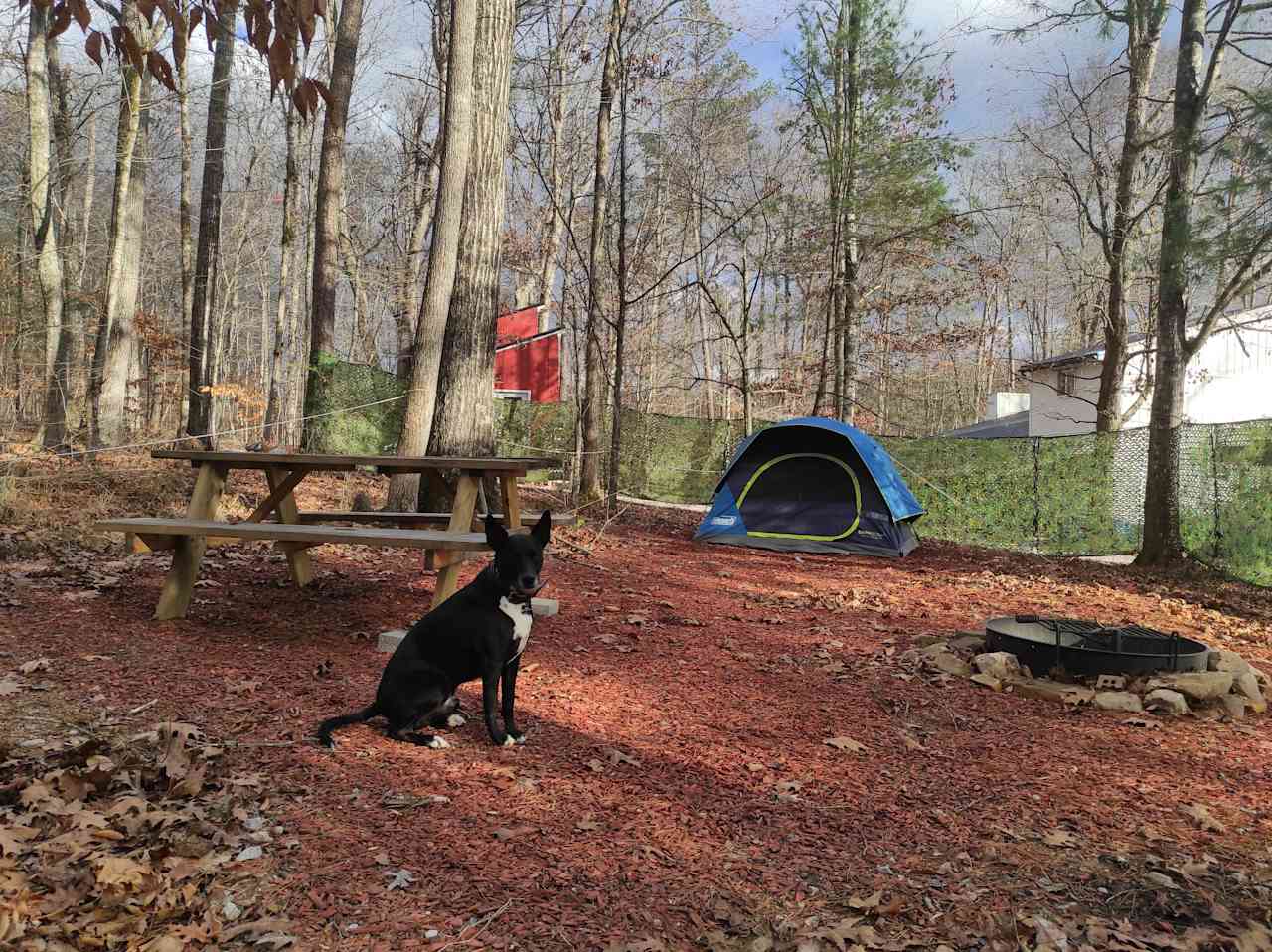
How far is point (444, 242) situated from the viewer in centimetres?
813

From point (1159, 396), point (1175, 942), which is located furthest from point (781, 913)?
point (1159, 396)

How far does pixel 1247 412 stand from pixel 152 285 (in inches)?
1649

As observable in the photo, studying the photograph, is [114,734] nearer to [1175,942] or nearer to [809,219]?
[1175,942]

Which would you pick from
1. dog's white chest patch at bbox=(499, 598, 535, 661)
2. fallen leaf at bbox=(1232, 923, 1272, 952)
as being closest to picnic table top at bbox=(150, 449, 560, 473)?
dog's white chest patch at bbox=(499, 598, 535, 661)

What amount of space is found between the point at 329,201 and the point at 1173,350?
40.4 ft

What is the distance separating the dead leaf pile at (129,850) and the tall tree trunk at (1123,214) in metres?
13.7

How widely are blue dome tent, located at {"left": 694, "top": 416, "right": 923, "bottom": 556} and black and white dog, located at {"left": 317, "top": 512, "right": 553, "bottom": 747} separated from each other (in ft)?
27.4

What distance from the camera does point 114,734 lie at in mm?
3174

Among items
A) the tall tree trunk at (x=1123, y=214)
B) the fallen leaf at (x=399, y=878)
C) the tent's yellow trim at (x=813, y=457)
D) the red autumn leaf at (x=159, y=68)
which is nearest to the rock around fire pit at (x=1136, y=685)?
the fallen leaf at (x=399, y=878)

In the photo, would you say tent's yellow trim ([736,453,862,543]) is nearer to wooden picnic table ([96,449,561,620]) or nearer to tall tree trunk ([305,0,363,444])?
wooden picnic table ([96,449,561,620])

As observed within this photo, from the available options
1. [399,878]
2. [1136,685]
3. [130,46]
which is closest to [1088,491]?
[1136,685]

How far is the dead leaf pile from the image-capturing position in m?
2.04

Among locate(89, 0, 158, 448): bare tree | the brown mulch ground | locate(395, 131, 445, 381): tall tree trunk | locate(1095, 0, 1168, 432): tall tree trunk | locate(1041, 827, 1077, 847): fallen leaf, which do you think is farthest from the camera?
locate(395, 131, 445, 381): tall tree trunk

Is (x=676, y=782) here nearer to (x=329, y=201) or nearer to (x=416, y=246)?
(x=329, y=201)
